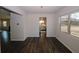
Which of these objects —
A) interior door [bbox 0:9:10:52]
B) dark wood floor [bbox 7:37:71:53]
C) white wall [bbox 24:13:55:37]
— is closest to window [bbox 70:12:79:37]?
dark wood floor [bbox 7:37:71:53]

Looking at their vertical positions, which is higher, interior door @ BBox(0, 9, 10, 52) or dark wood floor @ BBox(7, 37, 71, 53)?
interior door @ BBox(0, 9, 10, 52)

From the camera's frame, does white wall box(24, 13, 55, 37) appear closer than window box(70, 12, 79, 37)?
No

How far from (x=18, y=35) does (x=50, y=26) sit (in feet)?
10.5

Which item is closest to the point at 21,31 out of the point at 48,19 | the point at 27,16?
the point at 27,16

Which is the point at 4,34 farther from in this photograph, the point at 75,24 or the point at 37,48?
the point at 75,24

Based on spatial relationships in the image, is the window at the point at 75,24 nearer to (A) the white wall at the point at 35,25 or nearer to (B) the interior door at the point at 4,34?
(B) the interior door at the point at 4,34

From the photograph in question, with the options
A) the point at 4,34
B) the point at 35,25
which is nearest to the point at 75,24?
the point at 4,34

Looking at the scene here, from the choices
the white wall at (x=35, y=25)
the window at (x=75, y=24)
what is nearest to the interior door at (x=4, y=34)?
the white wall at (x=35, y=25)

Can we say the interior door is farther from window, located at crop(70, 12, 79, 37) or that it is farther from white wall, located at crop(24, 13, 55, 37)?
window, located at crop(70, 12, 79, 37)

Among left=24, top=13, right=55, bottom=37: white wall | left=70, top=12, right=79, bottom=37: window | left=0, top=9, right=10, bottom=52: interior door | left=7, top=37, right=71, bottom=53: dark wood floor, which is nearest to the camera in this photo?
left=70, top=12, right=79, bottom=37: window

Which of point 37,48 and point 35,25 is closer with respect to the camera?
point 37,48

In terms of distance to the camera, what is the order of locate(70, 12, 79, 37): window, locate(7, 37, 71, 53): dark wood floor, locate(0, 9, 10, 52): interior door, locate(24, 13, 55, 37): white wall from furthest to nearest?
locate(24, 13, 55, 37): white wall, locate(7, 37, 71, 53): dark wood floor, locate(0, 9, 10, 52): interior door, locate(70, 12, 79, 37): window
